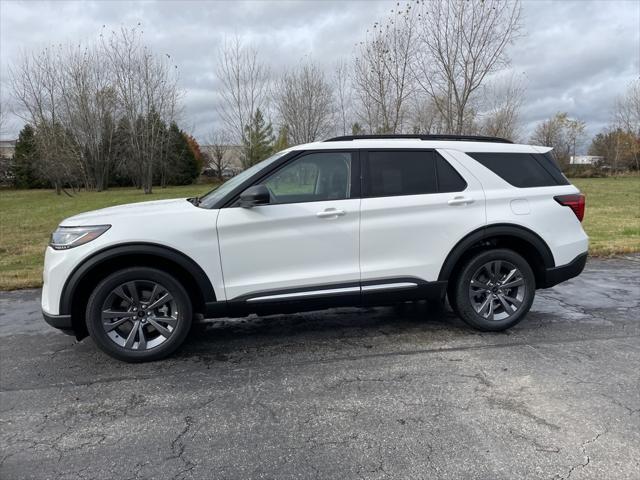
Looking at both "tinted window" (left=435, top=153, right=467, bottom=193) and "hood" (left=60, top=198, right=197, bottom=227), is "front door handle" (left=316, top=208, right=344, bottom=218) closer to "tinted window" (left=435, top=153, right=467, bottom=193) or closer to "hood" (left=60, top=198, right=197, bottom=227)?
"tinted window" (left=435, top=153, right=467, bottom=193)

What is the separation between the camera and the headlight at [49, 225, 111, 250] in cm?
349

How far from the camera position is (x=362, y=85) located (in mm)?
19562

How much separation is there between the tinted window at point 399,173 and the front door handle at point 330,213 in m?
0.33

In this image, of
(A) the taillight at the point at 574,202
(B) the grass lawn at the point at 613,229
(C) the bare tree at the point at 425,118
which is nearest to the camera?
(A) the taillight at the point at 574,202

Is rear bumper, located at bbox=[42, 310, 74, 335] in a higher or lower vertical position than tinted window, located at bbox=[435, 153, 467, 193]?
lower

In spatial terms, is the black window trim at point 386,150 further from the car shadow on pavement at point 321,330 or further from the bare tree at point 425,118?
the bare tree at point 425,118

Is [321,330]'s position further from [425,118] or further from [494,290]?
[425,118]

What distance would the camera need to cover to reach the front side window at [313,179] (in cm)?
382

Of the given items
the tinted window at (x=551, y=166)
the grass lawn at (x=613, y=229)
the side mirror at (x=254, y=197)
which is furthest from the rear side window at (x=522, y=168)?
the grass lawn at (x=613, y=229)

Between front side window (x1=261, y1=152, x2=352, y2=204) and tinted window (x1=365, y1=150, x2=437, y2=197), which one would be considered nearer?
front side window (x1=261, y1=152, x2=352, y2=204)

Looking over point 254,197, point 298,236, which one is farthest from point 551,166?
point 254,197

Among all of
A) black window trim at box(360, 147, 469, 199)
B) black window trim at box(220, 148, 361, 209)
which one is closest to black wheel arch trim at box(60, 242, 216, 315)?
black window trim at box(220, 148, 361, 209)

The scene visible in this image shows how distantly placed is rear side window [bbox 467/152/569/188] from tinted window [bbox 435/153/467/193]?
0.28 metres

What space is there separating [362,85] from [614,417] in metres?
18.6
